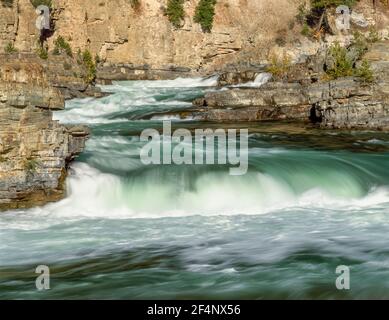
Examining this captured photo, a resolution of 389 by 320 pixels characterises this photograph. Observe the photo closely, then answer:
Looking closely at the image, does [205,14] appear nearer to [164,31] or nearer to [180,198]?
[164,31]

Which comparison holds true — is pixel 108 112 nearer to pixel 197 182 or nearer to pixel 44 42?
pixel 197 182

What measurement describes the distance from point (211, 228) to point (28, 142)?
5015 mm

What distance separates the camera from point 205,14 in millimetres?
58031

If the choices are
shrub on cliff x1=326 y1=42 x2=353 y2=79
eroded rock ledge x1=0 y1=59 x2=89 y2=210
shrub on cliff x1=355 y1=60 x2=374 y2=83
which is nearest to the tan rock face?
shrub on cliff x1=326 y1=42 x2=353 y2=79

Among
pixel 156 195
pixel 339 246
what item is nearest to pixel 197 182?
pixel 156 195

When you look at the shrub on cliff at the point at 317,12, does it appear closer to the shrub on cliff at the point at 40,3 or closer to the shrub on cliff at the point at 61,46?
the shrub on cliff at the point at 61,46

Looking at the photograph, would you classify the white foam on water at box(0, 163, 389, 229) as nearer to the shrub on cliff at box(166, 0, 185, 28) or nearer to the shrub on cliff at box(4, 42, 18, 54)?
the shrub on cliff at box(4, 42, 18, 54)

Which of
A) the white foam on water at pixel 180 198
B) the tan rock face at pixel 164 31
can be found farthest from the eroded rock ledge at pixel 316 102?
the tan rock face at pixel 164 31

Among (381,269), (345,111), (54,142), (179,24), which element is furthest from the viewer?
(179,24)

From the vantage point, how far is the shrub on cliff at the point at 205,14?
5803 cm

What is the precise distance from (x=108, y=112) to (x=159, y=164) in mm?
15556

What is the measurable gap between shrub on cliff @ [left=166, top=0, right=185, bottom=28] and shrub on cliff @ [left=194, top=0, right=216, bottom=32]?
5.33 ft

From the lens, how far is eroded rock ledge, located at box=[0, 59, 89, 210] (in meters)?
13.8
